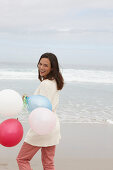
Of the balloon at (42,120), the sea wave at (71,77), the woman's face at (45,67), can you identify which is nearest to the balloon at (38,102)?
the balloon at (42,120)

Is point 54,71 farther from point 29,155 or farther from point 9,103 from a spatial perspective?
point 29,155

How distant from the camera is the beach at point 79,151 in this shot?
140 inches

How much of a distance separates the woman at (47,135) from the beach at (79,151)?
0.92 meters

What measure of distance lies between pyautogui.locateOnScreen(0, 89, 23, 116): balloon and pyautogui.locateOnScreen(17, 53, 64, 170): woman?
22 centimetres

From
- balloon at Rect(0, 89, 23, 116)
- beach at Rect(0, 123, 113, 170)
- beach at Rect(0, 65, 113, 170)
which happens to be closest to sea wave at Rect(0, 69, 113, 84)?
beach at Rect(0, 65, 113, 170)

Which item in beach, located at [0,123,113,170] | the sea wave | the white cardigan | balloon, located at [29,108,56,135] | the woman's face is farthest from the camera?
the sea wave

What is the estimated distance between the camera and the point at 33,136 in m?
2.49

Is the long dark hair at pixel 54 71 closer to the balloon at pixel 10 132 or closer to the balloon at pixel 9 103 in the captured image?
the balloon at pixel 9 103

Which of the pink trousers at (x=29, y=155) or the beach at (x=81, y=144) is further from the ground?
the pink trousers at (x=29, y=155)

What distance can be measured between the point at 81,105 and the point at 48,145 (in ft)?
17.8

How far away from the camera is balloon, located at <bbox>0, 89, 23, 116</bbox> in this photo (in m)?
2.32

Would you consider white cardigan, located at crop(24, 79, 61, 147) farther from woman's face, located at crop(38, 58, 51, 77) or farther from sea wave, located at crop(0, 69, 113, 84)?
sea wave, located at crop(0, 69, 113, 84)

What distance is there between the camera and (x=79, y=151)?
160 inches

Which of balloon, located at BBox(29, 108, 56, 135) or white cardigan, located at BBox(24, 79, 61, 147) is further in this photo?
white cardigan, located at BBox(24, 79, 61, 147)
